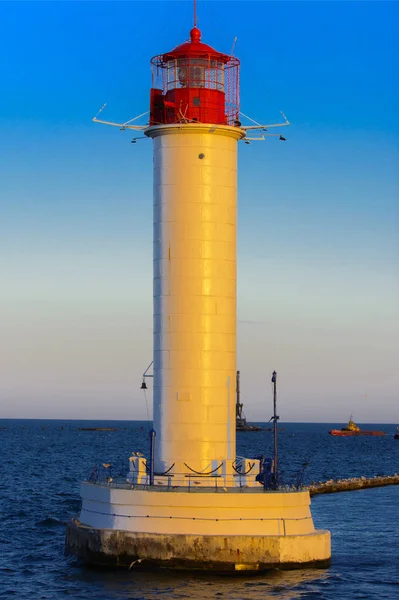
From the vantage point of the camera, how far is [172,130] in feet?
124

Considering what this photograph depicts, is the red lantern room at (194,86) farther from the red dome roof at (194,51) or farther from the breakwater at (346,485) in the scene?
the breakwater at (346,485)

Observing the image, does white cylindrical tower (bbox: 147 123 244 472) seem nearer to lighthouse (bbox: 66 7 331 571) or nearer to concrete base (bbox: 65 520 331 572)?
lighthouse (bbox: 66 7 331 571)

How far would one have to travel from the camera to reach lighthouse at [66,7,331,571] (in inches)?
1383

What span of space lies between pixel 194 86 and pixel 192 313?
8028mm

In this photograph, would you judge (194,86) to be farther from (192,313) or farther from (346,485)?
(346,485)

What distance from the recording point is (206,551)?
32.9m

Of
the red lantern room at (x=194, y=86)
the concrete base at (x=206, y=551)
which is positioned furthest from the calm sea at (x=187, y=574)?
the red lantern room at (x=194, y=86)

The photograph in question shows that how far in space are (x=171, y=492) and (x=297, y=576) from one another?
180 inches

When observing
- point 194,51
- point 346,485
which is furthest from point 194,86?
point 346,485

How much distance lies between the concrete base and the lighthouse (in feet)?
0.90

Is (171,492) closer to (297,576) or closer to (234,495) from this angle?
(234,495)

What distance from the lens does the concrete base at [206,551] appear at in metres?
33.0

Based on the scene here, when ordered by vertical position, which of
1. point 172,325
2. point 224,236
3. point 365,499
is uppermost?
point 224,236

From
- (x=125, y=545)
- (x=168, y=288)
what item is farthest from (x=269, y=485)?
(x=168, y=288)
